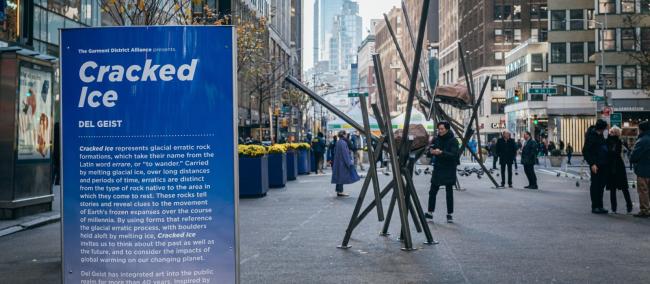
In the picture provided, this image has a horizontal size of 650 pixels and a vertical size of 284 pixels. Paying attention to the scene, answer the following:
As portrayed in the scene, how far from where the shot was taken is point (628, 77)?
6288 centimetres

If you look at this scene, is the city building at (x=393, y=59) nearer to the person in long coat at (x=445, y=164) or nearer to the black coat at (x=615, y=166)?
the black coat at (x=615, y=166)

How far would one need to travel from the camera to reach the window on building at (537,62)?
79375 mm

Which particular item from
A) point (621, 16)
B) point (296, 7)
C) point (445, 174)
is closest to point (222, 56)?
point (445, 174)

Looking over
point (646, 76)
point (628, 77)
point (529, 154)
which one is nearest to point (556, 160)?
point (646, 76)

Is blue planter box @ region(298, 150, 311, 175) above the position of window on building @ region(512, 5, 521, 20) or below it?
below

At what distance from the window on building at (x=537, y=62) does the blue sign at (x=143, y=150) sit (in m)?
78.3

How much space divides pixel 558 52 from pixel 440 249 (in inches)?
2627

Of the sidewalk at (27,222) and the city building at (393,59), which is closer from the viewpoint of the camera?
the sidewalk at (27,222)

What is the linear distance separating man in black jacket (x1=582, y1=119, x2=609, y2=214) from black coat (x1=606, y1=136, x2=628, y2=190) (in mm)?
102

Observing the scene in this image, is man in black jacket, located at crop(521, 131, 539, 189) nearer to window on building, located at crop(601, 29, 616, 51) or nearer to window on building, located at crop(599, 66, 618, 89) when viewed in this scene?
window on building, located at crop(599, 66, 618, 89)

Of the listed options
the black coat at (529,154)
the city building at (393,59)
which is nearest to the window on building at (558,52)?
the black coat at (529,154)

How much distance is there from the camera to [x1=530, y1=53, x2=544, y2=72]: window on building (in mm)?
79375

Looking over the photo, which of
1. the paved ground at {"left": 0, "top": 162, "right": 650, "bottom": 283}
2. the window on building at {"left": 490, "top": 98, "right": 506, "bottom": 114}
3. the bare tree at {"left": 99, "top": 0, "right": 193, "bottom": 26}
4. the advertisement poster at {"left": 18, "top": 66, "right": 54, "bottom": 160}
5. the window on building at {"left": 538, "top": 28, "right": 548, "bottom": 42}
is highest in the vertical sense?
the window on building at {"left": 538, "top": 28, "right": 548, "bottom": 42}

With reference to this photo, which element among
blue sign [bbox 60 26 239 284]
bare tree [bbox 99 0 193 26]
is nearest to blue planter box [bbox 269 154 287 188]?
bare tree [bbox 99 0 193 26]
